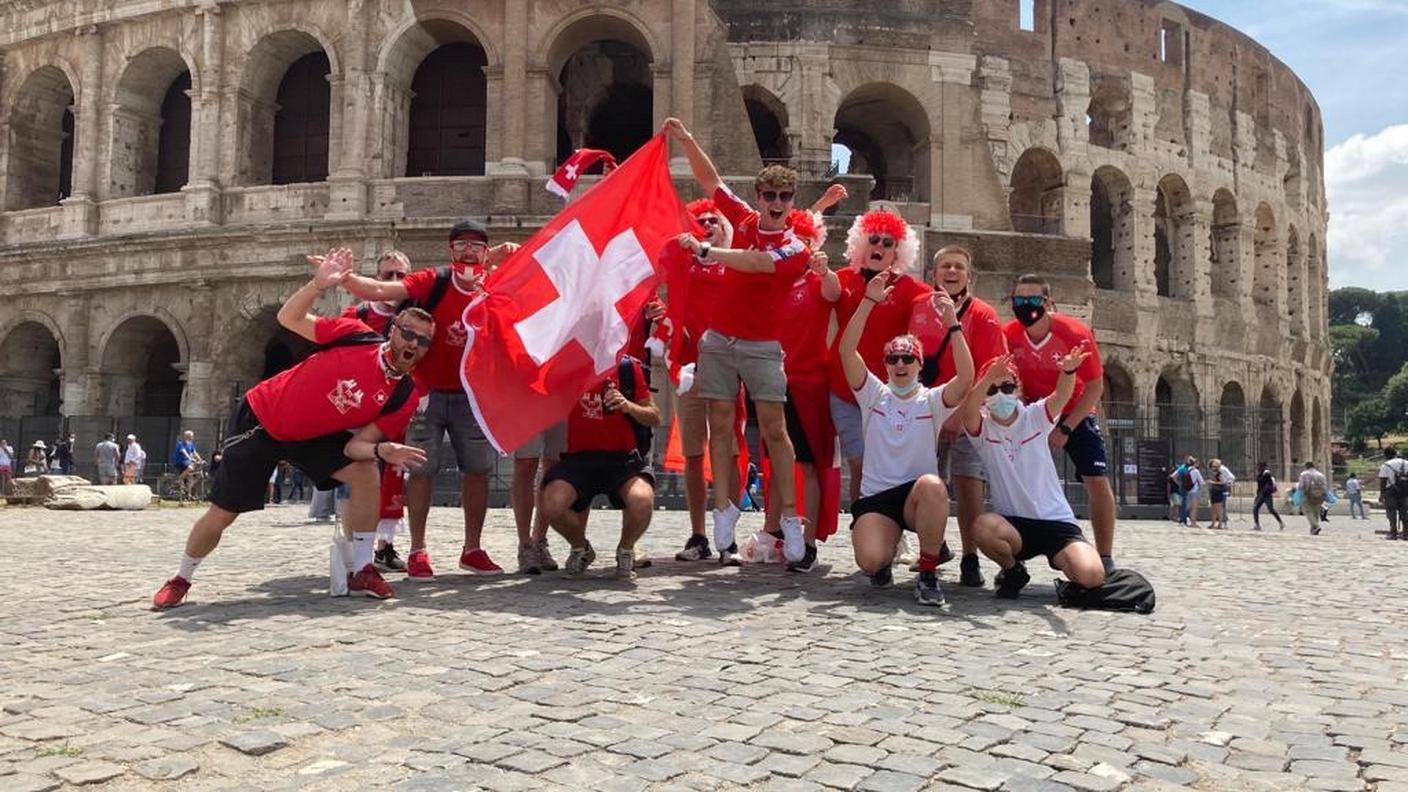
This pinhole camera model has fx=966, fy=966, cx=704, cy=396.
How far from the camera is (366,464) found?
510 centimetres

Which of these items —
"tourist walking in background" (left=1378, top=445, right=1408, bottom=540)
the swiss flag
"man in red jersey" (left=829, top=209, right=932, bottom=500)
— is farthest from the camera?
"tourist walking in background" (left=1378, top=445, right=1408, bottom=540)

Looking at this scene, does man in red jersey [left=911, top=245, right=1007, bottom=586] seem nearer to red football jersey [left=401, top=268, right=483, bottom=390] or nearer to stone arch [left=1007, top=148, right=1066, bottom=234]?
red football jersey [left=401, top=268, right=483, bottom=390]

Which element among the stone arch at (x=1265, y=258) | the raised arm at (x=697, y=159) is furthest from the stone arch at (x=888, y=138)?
the raised arm at (x=697, y=159)

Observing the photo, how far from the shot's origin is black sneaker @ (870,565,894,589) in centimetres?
570

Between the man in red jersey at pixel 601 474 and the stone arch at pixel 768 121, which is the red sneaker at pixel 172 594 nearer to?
the man in red jersey at pixel 601 474

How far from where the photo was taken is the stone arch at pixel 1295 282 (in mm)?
31203

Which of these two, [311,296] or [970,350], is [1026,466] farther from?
[311,296]

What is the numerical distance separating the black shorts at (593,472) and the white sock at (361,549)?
1096mm

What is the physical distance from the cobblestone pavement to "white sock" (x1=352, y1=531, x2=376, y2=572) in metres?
0.24

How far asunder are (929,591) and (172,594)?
3943 millimetres

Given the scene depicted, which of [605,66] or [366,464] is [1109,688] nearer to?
[366,464]

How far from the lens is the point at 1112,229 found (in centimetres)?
2662

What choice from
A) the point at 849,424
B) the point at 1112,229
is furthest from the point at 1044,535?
the point at 1112,229

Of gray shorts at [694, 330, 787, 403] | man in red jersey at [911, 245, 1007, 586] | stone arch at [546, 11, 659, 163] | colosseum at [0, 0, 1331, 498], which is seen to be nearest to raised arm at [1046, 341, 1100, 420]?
man in red jersey at [911, 245, 1007, 586]
